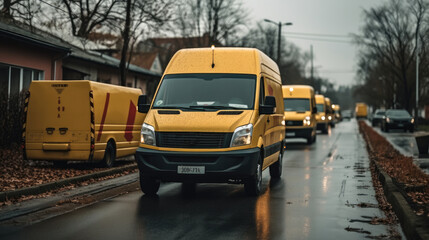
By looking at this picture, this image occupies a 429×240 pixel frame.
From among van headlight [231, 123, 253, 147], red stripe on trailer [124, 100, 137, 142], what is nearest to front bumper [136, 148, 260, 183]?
van headlight [231, 123, 253, 147]

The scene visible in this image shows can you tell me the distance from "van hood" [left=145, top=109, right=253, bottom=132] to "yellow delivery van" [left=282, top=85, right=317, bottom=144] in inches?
626

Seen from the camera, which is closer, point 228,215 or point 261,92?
point 228,215

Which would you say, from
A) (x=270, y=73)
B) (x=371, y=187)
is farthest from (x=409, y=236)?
(x=270, y=73)

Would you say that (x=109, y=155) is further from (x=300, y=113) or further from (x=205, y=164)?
(x=300, y=113)

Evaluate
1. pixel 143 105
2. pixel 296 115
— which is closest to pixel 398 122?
pixel 296 115

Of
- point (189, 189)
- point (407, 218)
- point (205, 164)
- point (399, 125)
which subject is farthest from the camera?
point (399, 125)

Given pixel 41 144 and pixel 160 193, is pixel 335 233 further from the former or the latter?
pixel 41 144

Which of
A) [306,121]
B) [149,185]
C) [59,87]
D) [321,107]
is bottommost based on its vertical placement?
[149,185]

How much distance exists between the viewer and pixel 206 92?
394 inches

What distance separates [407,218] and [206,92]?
4.25 m

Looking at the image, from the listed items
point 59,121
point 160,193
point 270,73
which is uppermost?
point 270,73

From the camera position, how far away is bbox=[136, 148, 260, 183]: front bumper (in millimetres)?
9016

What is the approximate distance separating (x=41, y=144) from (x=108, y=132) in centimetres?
171

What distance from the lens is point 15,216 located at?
7734mm
